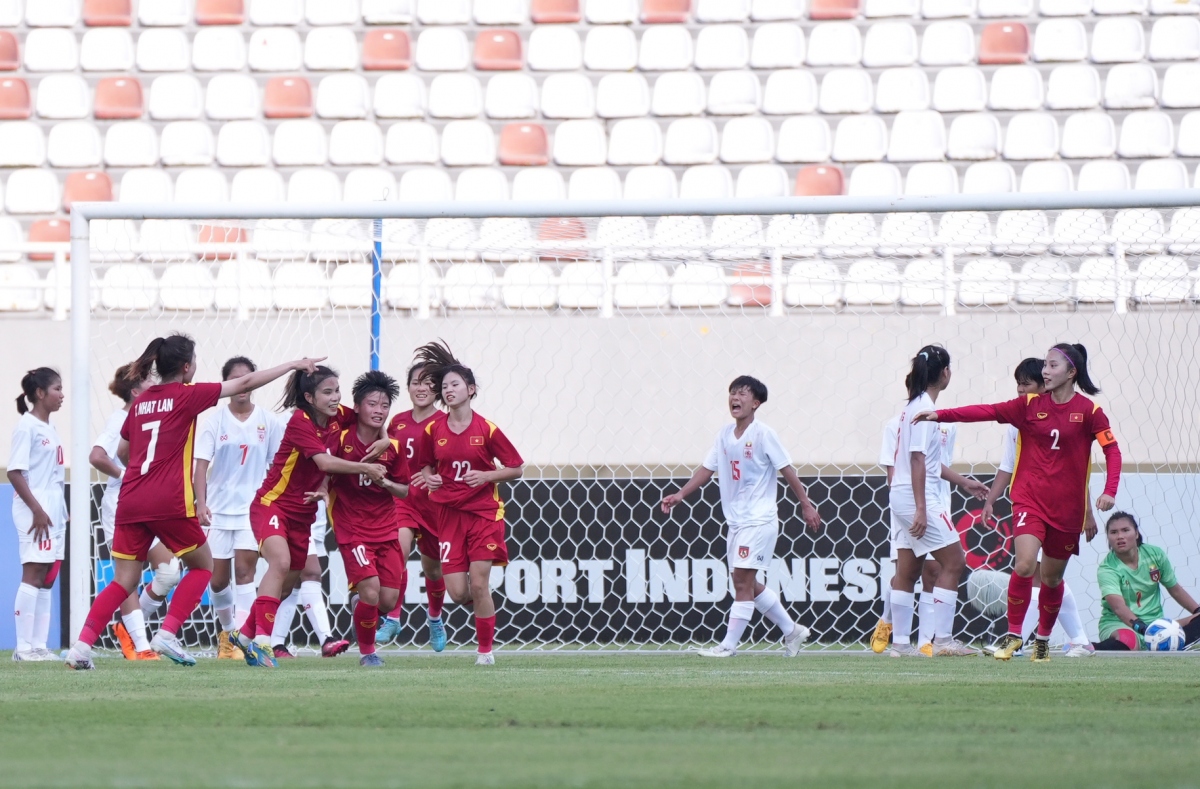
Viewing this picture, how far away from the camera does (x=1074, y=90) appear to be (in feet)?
48.3

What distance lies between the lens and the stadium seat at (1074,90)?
1469 cm

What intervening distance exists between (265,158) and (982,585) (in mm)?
8662

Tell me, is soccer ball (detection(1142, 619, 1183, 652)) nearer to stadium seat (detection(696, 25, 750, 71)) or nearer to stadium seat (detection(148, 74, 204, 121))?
stadium seat (detection(696, 25, 750, 71))

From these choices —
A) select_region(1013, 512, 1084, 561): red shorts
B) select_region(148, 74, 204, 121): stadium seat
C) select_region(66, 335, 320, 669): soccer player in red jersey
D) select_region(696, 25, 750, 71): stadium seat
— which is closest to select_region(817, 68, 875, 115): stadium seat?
select_region(696, 25, 750, 71): stadium seat

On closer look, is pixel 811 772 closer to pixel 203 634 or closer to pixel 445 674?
pixel 445 674

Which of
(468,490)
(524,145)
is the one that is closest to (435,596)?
(468,490)

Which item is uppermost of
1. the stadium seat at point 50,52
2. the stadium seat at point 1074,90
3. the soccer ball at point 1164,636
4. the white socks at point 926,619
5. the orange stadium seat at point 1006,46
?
the stadium seat at point 50,52

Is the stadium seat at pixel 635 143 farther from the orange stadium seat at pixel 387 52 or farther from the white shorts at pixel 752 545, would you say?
the white shorts at pixel 752 545

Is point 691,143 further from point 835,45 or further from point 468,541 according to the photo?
point 468,541

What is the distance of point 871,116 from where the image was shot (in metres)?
14.8

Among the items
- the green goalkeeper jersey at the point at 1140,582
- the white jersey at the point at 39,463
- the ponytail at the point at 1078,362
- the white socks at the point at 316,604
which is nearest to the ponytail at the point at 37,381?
the white jersey at the point at 39,463

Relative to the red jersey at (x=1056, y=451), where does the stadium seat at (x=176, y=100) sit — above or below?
above

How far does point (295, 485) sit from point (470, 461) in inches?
34.8

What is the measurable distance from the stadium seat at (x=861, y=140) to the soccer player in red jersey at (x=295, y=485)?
26.7ft
